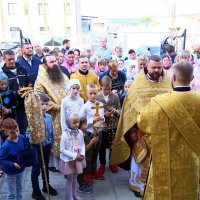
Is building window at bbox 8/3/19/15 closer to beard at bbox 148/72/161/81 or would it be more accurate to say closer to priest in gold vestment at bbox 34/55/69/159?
priest in gold vestment at bbox 34/55/69/159

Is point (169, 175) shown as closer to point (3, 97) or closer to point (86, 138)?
point (86, 138)

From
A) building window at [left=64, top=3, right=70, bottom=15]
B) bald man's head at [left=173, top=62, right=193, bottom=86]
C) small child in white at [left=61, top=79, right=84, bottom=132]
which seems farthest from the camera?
building window at [left=64, top=3, right=70, bottom=15]

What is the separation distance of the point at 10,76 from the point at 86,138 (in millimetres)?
1591

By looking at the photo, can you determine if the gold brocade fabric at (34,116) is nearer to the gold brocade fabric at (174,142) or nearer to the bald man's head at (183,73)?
the gold brocade fabric at (174,142)

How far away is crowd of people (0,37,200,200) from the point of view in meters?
2.59

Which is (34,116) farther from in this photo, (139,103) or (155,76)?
(155,76)

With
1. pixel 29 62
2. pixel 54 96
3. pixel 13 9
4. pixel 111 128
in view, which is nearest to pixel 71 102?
pixel 54 96

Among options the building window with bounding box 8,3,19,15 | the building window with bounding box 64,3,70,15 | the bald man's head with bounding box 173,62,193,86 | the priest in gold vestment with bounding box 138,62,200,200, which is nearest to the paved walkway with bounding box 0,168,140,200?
the priest in gold vestment with bounding box 138,62,200,200

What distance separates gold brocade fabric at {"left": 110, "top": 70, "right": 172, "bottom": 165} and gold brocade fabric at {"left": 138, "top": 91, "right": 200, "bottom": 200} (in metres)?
1.15

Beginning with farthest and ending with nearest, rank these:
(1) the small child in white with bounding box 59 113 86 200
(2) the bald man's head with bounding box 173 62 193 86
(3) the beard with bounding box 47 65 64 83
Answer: (3) the beard with bounding box 47 65 64 83
(1) the small child in white with bounding box 59 113 86 200
(2) the bald man's head with bounding box 173 62 193 86

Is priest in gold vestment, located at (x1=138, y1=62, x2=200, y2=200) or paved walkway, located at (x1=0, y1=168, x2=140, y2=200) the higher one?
priest in gold vestment, located at (x1=138, y1=62, x2=200, y2=200)

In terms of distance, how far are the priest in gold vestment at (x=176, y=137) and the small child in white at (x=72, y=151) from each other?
1030 mm

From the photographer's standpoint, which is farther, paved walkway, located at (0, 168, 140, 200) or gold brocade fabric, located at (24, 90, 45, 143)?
paved walkway, located at (0, 168, 140, 200)

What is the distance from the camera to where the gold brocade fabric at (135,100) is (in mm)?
3822
